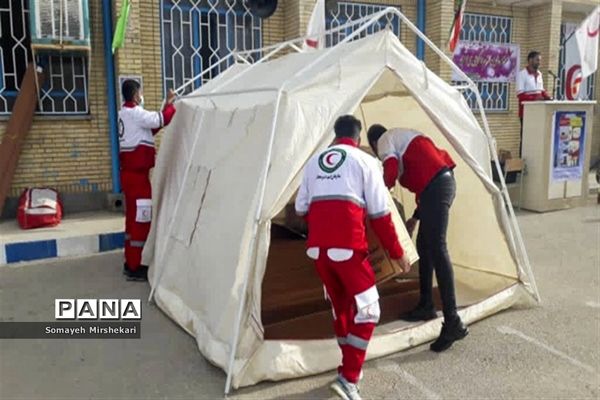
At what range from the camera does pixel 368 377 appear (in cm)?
379

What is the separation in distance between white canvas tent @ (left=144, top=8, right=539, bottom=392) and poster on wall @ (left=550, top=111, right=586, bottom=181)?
4428 millimetres

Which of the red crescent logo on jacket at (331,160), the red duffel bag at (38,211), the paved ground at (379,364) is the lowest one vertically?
the paved ground at (379,364)

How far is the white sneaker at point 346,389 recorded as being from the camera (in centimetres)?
342

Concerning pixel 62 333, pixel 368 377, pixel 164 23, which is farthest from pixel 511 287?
pixel 164 23

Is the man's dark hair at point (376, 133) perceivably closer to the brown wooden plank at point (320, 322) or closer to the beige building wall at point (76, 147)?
the brown wooden plank at point (320, 322)

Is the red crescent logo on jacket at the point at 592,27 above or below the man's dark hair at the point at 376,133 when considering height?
above

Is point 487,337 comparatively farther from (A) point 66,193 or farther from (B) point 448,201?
(A) point 66,193

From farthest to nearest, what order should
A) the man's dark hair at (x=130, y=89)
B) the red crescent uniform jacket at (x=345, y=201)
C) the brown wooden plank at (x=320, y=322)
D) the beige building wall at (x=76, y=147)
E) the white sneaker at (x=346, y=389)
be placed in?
the beige building wall at (x=76, y=147), the man's dark hair at (x=130, y=89), the brown wooden plank at (x=320, y=322), the white sneaker at (x=346, y=389), the red crescent uniform jacket at (x=345, y=201)

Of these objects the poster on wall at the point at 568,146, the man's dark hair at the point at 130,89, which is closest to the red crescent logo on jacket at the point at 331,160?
the man's dark hair at the point at 130,89

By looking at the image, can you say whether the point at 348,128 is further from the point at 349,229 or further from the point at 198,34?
the point at 198,34

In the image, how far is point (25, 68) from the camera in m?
8.11

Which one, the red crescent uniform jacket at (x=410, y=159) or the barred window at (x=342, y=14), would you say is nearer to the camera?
the red crescent uniform jacket at (x=410, y=159)

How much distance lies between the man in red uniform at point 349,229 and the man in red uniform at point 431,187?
0.75m

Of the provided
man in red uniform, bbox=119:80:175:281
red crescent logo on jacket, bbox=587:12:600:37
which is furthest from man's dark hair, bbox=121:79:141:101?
red crescent logo on jacket, bbox=587:12:600:37
